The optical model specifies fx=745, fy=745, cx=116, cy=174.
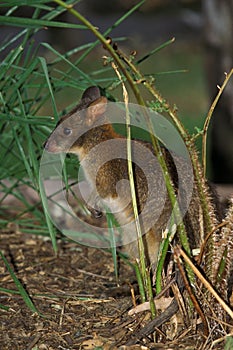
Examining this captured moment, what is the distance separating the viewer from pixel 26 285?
3.70 metres

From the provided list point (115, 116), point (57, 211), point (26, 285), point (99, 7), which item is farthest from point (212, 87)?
point (99, 7)

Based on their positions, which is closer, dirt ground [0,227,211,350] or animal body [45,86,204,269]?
dirt ground [0,227,211,350]

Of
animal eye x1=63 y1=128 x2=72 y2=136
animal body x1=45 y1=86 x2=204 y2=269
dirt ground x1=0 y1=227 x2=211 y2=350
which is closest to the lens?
dirt ground x1=0 y1=227 x2=211 y2=350

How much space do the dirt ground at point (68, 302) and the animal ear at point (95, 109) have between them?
826 millimetres

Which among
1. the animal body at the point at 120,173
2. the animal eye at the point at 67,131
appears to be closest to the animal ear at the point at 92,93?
the animal body at the point at 120,173

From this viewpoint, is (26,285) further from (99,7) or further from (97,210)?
(99,7)

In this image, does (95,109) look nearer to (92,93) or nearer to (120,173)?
(92,93)

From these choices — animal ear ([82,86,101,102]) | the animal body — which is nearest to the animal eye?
the animal body

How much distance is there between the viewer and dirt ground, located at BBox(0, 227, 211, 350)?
2947 millimetres

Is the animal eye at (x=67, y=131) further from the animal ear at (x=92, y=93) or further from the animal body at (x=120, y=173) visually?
the animal ear at (x=92, y=93)

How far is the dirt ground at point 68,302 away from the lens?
9.67 feet

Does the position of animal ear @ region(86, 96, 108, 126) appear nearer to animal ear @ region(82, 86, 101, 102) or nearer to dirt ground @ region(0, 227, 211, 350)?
animal ear @ region(82, 86, 101, 102)

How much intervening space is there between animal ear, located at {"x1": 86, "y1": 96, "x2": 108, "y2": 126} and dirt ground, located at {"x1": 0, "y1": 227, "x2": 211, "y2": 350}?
826 mm

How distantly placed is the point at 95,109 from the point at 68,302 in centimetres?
91
